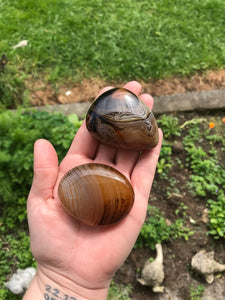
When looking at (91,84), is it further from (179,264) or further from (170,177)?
(179,264)

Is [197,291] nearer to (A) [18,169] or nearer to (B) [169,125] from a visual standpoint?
(B) [169,125]

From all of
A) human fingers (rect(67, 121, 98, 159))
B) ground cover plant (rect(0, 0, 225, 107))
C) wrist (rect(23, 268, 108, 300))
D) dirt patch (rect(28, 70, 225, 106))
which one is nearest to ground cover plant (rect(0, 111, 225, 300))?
human fingers (rect(67, 121, 98, 159))

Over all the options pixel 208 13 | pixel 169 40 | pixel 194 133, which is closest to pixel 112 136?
pixel 194 133

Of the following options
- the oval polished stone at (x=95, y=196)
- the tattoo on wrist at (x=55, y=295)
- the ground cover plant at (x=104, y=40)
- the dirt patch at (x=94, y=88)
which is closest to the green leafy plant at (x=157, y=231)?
the oval polished stone at (x=95, y=196)

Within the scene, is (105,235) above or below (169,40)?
above

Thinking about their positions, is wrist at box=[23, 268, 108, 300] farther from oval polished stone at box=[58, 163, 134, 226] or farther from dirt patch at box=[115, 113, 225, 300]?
dirt patch at box=[115, 113, 225, 300]

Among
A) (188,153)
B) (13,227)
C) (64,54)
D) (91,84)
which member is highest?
(64,54)
